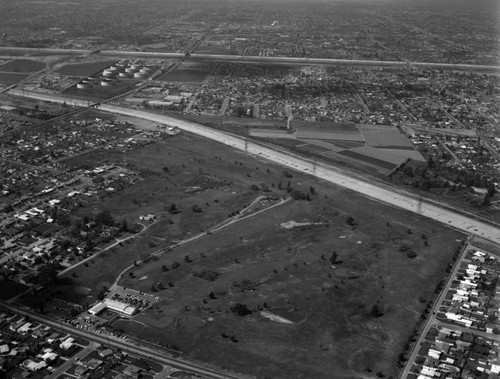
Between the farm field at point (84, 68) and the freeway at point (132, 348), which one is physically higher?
the farm field at point (84, 68)

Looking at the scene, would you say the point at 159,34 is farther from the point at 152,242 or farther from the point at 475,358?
the point at 475,358

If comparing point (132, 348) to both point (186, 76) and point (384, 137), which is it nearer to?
point (384, 137)

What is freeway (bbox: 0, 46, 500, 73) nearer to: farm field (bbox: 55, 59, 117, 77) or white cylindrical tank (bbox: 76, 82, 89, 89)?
farm field (bbox: 55, 59, 117, 77)

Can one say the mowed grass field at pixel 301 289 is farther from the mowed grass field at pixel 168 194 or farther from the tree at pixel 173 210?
the tree at pixel 173 210

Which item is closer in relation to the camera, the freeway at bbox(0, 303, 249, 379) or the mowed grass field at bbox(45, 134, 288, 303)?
the freeway at bbox(0, 303, 249, 379)

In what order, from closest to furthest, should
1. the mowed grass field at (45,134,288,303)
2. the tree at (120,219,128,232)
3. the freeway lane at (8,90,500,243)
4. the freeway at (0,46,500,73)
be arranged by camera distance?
the mowed grass field at (45,134,288,303) < the tree at (120,219,128,232) < the freeway lane at (8,90,500,243) < the freeway at (0,46,500,73)

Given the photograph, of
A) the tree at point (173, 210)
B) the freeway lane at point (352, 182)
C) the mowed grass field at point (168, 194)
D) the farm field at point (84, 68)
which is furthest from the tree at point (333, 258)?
the farm field at point (84, 68)

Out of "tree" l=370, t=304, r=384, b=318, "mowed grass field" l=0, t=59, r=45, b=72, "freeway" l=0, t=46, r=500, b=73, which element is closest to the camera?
"tree" l=370, t=304, r=384, b=318

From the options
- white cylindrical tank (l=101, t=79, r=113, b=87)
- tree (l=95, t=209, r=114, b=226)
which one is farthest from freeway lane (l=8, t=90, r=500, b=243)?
tree (l=95, t=209, r=114, b=226)
